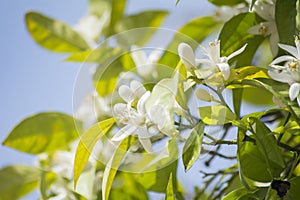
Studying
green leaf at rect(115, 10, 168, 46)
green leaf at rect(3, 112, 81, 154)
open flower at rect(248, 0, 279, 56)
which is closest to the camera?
open flower at rect(248, 0, 279, 56)

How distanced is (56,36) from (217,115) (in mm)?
512

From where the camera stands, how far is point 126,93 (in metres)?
0.52

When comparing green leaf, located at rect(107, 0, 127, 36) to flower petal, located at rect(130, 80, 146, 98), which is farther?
green leaf, located at rect(107, 0, 127, 36)

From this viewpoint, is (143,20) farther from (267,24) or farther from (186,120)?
(186,120)

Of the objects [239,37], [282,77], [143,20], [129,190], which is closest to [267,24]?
[239,37]

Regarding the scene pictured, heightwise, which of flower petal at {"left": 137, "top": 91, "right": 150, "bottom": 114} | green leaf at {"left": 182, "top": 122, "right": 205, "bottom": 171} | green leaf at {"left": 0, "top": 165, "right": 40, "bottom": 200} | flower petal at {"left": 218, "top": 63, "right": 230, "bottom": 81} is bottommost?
green leaf at {"left": 0, "top": 165, "right": 40, "bottom": 200}

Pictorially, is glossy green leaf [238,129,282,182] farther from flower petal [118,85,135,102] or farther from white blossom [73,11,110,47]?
white blossom [73,11,110,47]

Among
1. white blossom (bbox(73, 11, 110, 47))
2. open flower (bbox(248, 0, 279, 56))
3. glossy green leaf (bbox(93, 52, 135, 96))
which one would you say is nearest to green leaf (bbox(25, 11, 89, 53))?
white blossom (bbox(73, 11, 110, 47))

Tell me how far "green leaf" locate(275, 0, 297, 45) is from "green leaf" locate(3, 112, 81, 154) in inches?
14.5

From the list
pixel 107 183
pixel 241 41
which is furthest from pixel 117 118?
pixel 241 41

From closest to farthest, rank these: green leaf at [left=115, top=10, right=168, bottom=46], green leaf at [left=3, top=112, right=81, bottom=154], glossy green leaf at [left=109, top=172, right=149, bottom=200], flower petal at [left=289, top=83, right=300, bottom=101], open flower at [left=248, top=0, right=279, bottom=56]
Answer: flower petal at [left=289, top=83, right=300, bottom=101] < open flower at [left=248, top=0, right=279, bottom=56] < glossy green leaf at [left=109, top=172, right=149, bottom=200] < green leaf at [left=3, top=112, right=81, bottom=154] < green leaf at [left=115, top=10, right=168, bottom=46]

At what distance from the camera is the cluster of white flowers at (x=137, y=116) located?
19.3 inches

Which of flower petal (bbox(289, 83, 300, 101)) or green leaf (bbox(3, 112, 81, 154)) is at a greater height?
flower petal (bbox(289, 83, 300, 101))

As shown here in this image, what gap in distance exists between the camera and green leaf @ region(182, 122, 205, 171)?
1.58ft
